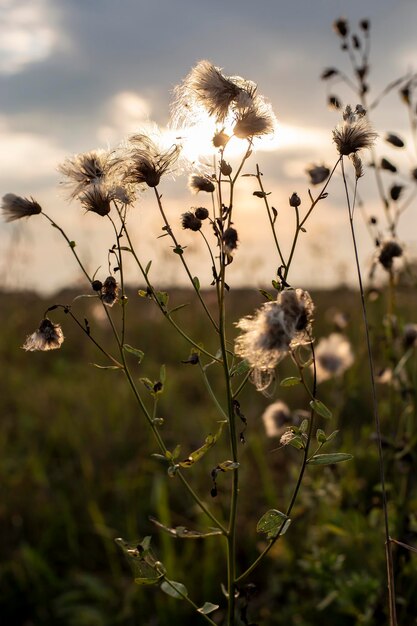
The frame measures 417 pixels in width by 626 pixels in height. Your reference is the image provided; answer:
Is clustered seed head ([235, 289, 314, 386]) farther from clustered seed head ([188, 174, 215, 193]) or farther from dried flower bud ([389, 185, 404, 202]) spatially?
dried flower bud ([389, 185, 404, 202])

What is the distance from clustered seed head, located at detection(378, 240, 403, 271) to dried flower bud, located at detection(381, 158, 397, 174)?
534mm

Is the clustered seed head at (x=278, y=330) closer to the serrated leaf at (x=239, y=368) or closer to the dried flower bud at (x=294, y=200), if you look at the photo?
the serrated leaf at (x=239, y=368)

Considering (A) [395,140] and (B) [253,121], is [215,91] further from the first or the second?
(A) [395,140]

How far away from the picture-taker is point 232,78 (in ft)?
5.51

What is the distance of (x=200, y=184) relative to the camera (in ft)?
5.55

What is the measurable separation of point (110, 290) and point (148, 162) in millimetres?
282

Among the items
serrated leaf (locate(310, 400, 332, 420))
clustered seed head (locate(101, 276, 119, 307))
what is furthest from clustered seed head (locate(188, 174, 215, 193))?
serrated leaf (locate(310, 400, 332, 420))

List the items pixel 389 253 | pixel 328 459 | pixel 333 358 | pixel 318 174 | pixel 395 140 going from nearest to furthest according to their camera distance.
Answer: pixel 328 459 < pixel 318 174 < pixel 389 253 < pixel 395 140 < pixel 333 358

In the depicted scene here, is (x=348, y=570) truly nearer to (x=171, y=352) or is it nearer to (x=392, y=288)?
(x=392, y=288)

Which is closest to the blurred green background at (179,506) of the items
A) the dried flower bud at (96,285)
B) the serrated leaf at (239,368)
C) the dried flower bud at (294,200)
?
the serrated leaf at (239,368)

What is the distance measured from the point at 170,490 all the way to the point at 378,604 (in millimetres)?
1752

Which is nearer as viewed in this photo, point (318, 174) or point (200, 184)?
point (200, 184)

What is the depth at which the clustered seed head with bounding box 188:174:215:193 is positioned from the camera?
1.68 meters

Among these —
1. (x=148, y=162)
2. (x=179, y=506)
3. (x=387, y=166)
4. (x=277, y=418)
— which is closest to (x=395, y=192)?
(x=387, y=166)
